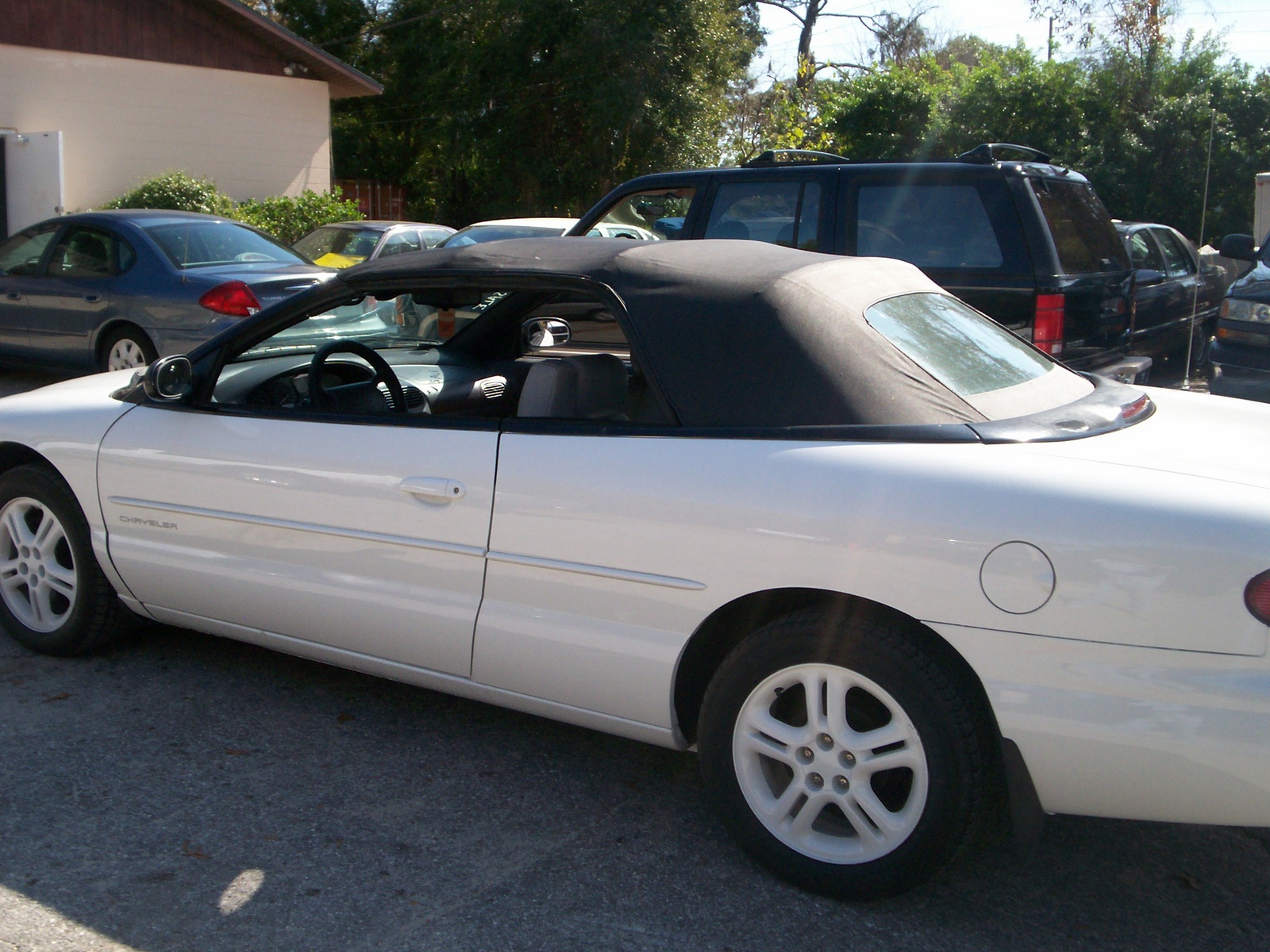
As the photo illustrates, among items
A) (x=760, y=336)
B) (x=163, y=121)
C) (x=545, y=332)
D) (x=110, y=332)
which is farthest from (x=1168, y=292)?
(x=163, y=121)

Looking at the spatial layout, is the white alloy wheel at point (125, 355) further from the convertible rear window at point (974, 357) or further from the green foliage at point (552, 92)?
the green foliage at point (552, 92)

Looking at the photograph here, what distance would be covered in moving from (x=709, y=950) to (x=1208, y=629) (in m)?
1.28

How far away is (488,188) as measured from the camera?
3102cm

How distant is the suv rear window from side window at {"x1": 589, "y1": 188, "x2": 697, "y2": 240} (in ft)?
6.99

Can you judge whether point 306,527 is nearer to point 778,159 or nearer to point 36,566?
point 36,566

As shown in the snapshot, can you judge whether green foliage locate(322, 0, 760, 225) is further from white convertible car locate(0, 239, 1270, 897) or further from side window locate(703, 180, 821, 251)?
white convertible car locate(0, 239, 1270, 897)

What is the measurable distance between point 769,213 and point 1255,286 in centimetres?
335

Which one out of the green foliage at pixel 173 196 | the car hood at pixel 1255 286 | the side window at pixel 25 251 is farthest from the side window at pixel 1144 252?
the green foliage at pixel 173 196

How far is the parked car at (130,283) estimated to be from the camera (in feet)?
30.2

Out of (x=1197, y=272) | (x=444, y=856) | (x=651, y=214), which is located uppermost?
(x=651, y=214)

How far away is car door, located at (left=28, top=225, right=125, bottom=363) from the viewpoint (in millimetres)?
9547

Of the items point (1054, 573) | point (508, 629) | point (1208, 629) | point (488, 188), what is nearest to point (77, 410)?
point (508, 629)

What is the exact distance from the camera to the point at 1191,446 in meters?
3.00

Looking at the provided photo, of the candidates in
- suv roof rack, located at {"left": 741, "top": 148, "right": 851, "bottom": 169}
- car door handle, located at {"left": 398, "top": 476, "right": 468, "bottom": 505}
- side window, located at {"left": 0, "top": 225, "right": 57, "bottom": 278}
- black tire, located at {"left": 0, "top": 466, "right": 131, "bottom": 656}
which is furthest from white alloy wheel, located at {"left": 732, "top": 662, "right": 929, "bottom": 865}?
side window, located at {"left": 0, "top": 225, "right": 57, "bottom": 278}
